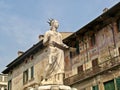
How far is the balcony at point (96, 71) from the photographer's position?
26188 millimetres

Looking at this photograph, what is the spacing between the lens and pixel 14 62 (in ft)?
133

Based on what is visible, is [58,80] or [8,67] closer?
[58,80]

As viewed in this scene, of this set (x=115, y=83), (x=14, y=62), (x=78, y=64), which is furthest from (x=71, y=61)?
(x=14, y=62)

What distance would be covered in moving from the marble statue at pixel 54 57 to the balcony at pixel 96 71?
1561cm

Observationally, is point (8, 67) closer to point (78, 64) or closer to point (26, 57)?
point (26, 57)

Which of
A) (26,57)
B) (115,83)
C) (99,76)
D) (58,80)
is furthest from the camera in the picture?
(26,57)

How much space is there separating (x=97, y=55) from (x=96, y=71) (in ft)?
5.06

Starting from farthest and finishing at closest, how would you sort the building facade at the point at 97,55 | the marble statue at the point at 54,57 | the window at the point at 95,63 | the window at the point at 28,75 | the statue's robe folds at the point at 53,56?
the window at the point at 28,75
the window at the point at 95,63
the building facade at the point at 97,55
the statue's robe folds at the point at 53,56
the marble statue at the point at 54,57

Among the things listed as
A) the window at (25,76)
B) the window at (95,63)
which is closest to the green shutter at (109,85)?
the window at (95,63)

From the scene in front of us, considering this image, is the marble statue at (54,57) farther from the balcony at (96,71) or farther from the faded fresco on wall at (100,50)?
the faded fresco on wall at (100,50)

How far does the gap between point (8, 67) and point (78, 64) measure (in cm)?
1405

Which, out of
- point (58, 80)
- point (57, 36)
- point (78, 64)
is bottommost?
point (58, 80)

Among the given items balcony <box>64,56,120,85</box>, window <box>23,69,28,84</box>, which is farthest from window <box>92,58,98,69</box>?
window <box>23,69,28,84</box>

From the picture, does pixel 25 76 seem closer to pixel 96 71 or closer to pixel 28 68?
pixel 28 68
